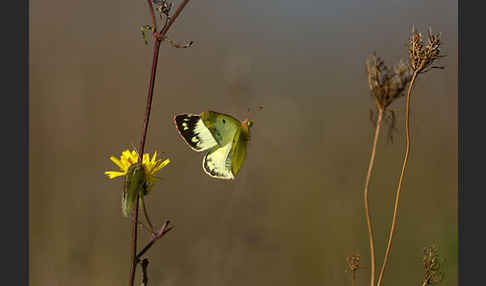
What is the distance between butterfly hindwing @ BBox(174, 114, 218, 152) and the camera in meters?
0.84

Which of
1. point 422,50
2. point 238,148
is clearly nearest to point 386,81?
point 422,50

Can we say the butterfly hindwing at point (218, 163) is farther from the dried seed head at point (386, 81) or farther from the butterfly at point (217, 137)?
the dried seed head at point (386, 81)

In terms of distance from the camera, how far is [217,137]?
0.86 metres

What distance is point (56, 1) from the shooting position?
1.19 meters

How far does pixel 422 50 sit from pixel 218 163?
0.40m

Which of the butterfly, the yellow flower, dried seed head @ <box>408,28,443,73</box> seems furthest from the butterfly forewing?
dried seed head @ <box>408,28,443,73</box>

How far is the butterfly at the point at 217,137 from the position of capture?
0.85 meters

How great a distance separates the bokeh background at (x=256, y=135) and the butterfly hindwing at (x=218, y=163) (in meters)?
0.26

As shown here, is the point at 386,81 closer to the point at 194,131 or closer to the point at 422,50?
the point at 422,50

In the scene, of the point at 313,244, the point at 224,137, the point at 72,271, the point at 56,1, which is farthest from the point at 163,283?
the point at 56,1

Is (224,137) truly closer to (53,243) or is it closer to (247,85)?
(247,85)

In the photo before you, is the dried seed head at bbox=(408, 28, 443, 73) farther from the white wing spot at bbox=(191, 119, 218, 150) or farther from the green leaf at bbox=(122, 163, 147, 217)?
the green leaf at bbox=(122, 163, 147, 217)

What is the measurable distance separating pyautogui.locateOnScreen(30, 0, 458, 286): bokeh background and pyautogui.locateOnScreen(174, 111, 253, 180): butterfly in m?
0.25

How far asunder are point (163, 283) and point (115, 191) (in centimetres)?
25
